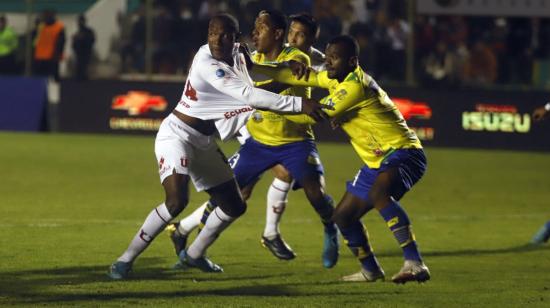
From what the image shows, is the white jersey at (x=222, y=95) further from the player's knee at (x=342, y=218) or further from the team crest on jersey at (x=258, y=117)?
the team crest on jersey at (x=258, y=117)

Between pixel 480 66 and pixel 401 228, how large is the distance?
633 inches

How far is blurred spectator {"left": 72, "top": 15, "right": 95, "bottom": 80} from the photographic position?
25812mm

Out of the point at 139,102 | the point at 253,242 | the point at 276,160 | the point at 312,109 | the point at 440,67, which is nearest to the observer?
the point at 312,109

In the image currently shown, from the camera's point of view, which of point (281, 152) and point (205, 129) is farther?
point (281, 152)

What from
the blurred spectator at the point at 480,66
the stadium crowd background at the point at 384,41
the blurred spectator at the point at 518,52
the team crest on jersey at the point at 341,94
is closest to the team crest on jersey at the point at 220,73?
the team crest on jersey at the point at 341,94

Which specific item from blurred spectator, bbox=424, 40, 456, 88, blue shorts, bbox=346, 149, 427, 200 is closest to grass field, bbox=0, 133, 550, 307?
blue shorts, bbox=346, 149, 427, 200

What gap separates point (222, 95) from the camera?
10023 millimetres

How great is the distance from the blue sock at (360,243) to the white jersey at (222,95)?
1.23 metres

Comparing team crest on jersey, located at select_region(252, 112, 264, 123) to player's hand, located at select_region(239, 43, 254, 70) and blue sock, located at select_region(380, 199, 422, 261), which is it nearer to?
player's hand, located at select_region(239, 43, 254, 70)

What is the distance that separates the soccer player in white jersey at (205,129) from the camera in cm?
983

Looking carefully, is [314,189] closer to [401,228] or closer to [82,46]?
[401,228]

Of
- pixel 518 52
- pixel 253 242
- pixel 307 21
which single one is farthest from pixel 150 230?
pixel 518 52

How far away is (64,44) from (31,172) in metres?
7.73

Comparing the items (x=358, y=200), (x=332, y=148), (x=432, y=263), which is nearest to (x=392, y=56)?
(x=332, y=148)
